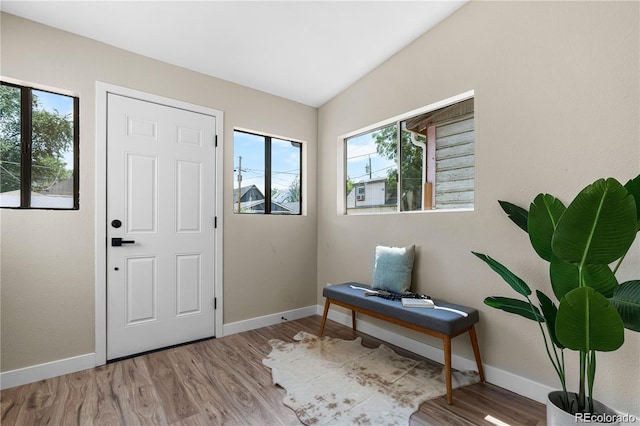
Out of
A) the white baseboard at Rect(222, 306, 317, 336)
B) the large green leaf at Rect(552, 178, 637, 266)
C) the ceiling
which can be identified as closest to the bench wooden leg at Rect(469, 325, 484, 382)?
the large green leaf at Rect(552, 178, 637, 266)

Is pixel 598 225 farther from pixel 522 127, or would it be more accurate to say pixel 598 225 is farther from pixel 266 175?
pixel 266 175

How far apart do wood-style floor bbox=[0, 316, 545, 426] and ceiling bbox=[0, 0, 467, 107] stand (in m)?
2.63

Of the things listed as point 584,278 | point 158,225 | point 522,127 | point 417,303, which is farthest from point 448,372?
point 158,225

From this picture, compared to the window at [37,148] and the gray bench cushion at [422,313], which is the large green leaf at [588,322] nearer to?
the gray bench cushion at [422,313]

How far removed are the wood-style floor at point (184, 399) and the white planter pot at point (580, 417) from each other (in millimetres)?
444

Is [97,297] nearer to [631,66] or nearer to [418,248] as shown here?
[418,248]

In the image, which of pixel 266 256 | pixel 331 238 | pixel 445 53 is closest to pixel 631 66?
pixel 445 53

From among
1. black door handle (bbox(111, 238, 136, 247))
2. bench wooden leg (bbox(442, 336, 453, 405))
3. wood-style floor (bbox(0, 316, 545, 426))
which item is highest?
black door handle (bbox(111, 238, 136, 247))

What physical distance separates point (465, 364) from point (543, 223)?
1.34m

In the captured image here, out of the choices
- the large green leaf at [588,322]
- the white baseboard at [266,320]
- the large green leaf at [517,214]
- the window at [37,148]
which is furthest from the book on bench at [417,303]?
the window at [37,148]

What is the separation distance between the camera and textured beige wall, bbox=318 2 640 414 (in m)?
1.66

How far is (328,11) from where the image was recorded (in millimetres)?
2275

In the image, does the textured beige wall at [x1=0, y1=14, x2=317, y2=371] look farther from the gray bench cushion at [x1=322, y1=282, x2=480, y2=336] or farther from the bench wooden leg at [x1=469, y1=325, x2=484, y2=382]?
the bench wooden leg at [x1=469, y1=325, x2=484, y2=382]

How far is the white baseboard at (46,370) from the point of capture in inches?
81.4
